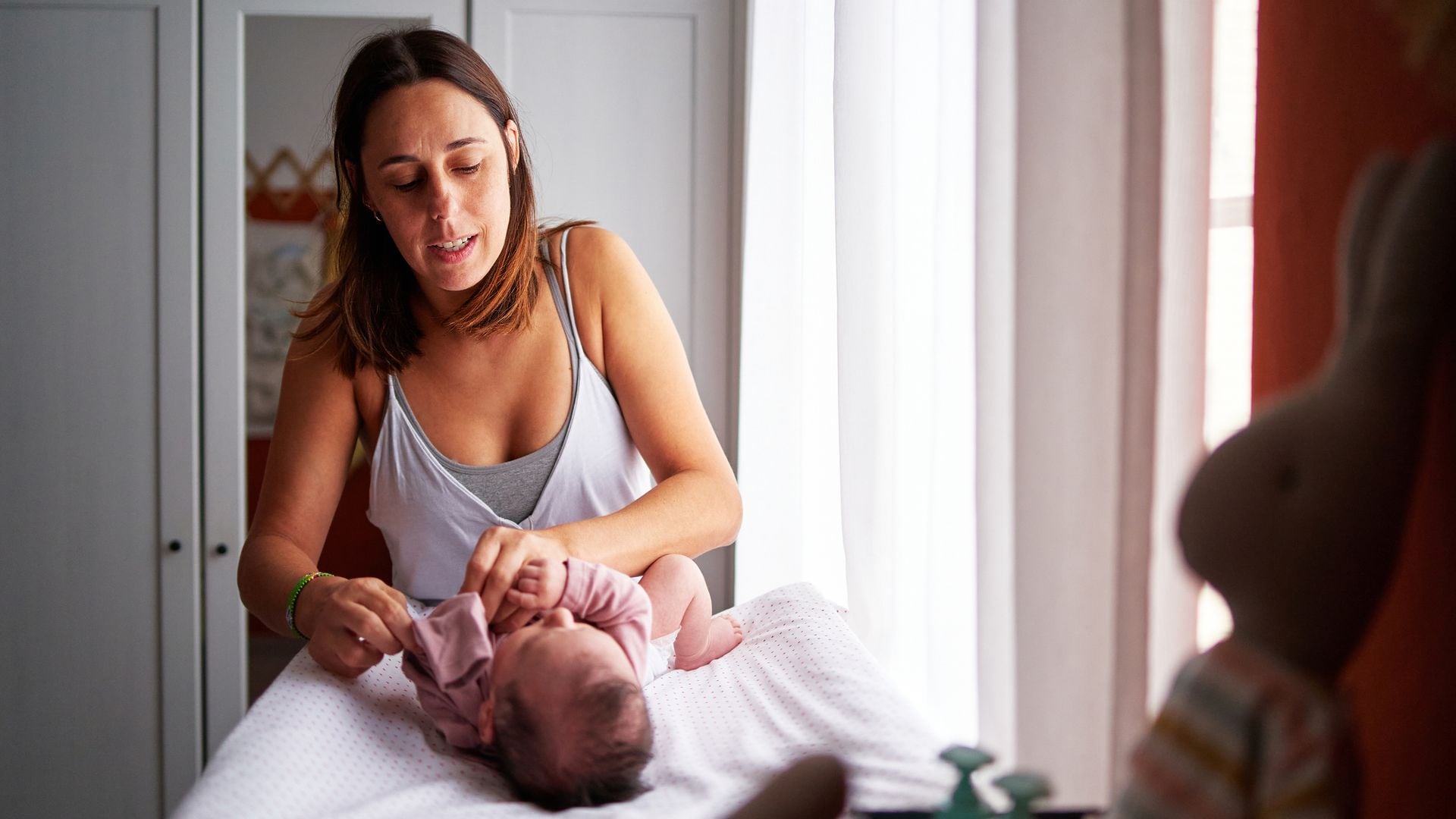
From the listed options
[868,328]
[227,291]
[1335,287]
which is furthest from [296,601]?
[227,291]

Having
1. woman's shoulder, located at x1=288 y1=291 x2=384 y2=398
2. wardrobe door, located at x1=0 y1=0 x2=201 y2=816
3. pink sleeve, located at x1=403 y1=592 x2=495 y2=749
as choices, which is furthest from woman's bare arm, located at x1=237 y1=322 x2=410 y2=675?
wardrobe door, located at x1=0 y1=0 x2=201 y2=816

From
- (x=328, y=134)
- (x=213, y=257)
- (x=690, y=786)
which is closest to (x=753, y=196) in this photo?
(x=328, y=134)

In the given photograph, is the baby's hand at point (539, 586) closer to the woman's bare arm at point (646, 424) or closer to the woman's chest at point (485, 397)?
the woman's bare arm at point (646, 424)

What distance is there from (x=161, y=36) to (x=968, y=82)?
2.23 m

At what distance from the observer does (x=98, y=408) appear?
253 centimetres

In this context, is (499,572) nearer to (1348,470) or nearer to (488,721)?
(488,721)

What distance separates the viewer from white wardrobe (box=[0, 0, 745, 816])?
8.14ft

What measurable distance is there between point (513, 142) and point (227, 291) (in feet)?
4.53

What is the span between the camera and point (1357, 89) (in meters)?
0.54

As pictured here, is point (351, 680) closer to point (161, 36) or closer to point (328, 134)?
point (328, 134)

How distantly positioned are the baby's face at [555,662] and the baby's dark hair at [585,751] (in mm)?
12

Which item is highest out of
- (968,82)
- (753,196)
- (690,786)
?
(753,196)

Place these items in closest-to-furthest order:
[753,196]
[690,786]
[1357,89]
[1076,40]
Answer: [1357,89] → [1076,40] → [690,786] → [753,196]

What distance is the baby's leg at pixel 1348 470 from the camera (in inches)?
15.6
